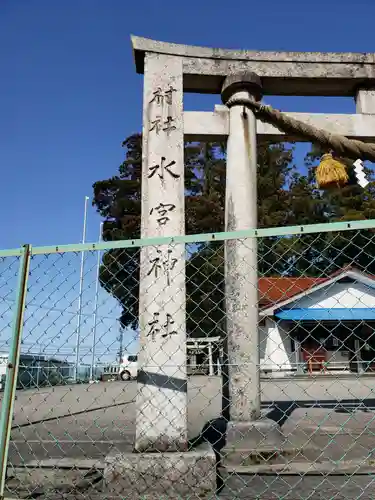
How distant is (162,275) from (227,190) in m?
1.55

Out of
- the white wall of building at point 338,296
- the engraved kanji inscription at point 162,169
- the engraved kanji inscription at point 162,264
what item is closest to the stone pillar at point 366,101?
the engraved kanji inscription at point 162,169

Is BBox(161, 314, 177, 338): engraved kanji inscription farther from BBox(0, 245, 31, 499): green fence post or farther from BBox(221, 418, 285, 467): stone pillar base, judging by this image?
BBox(0, 245, 31, 499): green fence post

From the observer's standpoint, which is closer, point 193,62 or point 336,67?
point 193,62

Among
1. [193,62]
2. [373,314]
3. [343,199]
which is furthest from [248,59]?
[343,199]

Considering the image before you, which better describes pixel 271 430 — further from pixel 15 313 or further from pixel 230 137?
pixel 230 137

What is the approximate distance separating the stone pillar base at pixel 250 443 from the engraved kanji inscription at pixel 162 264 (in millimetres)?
1846

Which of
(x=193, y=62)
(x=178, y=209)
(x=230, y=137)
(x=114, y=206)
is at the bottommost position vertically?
(x=178, y=209)

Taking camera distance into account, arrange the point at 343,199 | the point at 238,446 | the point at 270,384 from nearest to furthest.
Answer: the point at 238,446 → the point at 270,384 → the point at 343,199

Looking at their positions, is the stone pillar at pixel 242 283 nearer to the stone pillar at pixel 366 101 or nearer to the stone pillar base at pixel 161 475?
the stone pillar base at pixel 161 475

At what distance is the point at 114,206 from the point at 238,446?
2206 cm

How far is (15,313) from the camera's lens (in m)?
2.74

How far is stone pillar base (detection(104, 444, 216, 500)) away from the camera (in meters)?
3.41

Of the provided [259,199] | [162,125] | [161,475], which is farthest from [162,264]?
[259,199]

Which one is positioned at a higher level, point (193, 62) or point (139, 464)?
point (193, 62)
